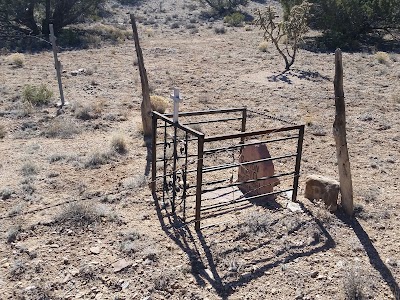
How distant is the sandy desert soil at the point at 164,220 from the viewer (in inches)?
189

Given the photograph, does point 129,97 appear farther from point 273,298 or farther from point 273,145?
point 273,298

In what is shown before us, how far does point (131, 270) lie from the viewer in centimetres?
496

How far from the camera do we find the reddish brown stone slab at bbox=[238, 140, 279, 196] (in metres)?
6.49

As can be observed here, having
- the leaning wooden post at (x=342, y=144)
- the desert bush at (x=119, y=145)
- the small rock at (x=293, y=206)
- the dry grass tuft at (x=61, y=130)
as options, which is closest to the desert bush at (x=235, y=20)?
the dry grass tuft at (x=61, y=130)

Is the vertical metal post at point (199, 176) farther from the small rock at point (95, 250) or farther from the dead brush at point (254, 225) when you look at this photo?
the small rock at point (95, 250)

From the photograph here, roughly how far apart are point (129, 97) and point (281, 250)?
28.1 ft

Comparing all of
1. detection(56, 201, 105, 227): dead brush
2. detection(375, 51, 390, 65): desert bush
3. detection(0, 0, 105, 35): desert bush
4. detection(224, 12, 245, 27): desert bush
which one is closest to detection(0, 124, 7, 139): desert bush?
detection(56, 201, 105, 227): dead brush

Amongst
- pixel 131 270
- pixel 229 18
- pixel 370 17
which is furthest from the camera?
pixel 229 18

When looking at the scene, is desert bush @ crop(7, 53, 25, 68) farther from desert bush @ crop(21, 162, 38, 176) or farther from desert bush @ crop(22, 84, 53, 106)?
desert bush @ crop(21, 162, 38, 176)

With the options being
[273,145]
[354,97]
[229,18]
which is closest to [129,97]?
[273,145]

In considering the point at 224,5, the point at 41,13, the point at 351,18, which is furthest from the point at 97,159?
the point at 224,5

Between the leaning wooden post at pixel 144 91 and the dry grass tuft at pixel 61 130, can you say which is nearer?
the leaning wooden post at pixel 144 91

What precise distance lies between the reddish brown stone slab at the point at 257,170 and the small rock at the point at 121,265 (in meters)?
2.05

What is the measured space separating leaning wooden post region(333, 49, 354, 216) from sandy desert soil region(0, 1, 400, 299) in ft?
0.86
